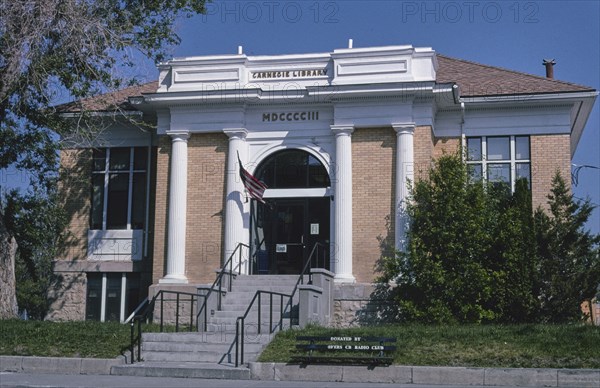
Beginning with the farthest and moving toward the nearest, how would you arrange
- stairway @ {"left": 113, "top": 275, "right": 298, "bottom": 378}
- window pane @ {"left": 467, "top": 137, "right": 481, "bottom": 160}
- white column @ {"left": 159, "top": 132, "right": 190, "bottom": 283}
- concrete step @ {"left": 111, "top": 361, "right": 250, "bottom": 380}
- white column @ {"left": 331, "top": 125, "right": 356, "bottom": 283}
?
window pane @ {"left": 467, "top": 137, "right": 481, "bottom": 160} → white column @ {"left": 159, "top": 132, "right": 190, "bottom": 283} → white column @ {"left": 331, "top": 125, "right": 356, "bottom": 283} → stairway @ {"left": 113, "top": 275, "right": 298, "bottom": 378} → concrete step @ {"left": 111, "top": 361, "right": 250, "bottom": 380}

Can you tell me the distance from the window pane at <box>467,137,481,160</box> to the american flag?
6.46 metres

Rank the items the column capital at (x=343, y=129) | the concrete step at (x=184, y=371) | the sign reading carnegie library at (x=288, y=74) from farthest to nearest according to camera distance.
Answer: the sign reading carnegie library at (x=288, y=74) < the column capital at (x=343, y=129) < the concrete step at (x=184, y=371)

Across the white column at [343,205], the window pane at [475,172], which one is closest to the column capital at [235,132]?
the white column at [343,205]

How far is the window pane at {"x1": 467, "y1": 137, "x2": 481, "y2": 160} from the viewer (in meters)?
25.9

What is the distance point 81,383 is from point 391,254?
36.8ft

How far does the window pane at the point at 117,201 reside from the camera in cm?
2731

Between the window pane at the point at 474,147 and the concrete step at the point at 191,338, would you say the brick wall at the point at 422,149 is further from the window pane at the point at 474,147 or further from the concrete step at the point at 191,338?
the concrete step at the point at 191,338

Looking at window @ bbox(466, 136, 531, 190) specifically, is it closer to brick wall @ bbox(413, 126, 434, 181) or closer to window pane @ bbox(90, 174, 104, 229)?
brick wall @ bbox(413, 126, 434, 181)

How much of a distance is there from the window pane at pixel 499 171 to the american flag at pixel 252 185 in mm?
6911

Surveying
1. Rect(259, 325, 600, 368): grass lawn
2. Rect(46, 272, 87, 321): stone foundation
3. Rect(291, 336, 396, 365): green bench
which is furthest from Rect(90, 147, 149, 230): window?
Rect(291, 336, 396, 365): green bench

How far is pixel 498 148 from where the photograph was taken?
2581 cm

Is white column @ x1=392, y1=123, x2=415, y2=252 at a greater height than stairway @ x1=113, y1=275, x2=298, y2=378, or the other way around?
white column @ x1=392, y1=123, x2=415, y2=252

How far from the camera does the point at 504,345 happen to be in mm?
15836

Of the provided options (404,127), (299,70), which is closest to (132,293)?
(299,70)
